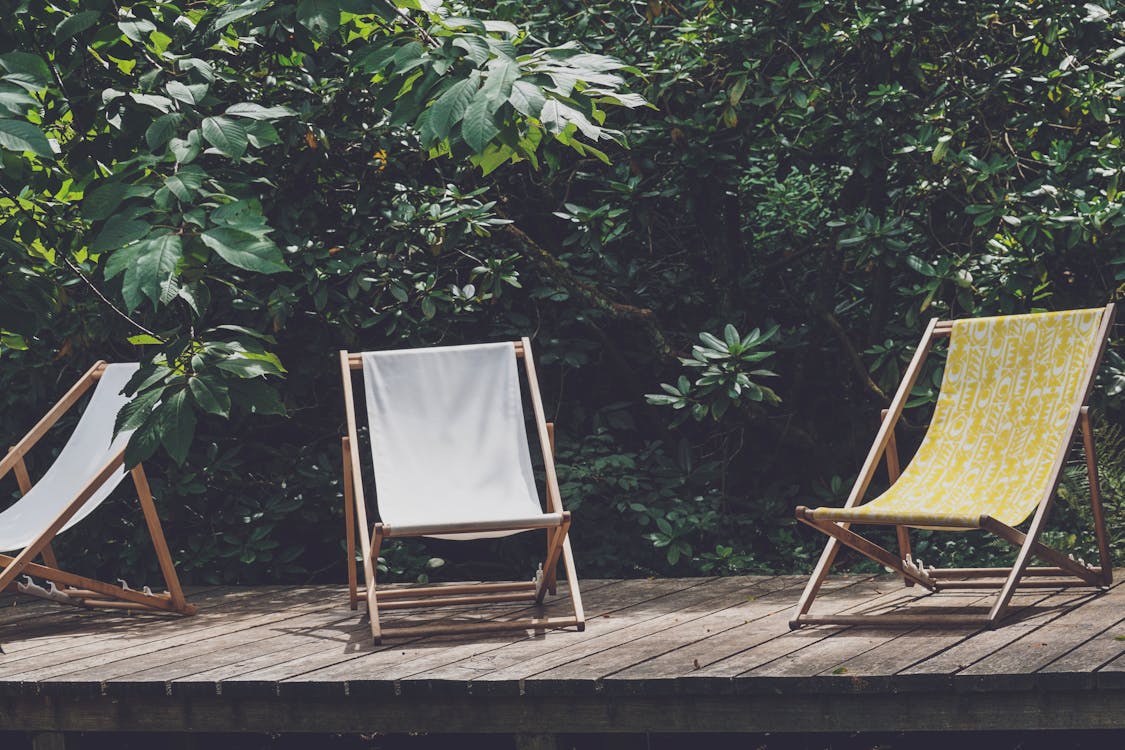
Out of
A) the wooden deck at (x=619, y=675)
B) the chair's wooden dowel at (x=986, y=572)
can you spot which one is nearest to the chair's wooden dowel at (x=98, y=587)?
the wooden deck at (x=619, y=675)

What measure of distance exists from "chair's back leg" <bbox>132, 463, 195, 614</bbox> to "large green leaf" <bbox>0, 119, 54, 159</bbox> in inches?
61.5

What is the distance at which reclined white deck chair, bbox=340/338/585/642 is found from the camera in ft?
12.9

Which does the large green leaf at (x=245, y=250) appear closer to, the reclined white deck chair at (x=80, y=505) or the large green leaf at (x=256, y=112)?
the large green leaf at (x=256, y=112)

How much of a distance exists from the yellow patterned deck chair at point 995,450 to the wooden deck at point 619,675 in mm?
126

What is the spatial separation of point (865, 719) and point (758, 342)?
202 centimetres

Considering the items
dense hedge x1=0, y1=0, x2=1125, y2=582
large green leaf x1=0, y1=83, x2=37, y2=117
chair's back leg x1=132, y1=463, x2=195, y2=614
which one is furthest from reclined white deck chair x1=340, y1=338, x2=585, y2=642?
→ large green leaf x1=0, y1=83, x2=37, y2=117

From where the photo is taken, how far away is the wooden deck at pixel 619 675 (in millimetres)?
2771

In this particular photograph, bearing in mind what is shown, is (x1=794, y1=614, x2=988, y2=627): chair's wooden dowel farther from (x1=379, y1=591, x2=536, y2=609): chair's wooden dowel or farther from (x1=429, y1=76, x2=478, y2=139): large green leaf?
(x1=429, y1=76, x2=478, y2=139): large green leaf

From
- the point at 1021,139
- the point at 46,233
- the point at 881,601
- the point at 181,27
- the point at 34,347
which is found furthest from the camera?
the point at 34,347

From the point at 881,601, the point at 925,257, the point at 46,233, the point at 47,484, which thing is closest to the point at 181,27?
the point at 46,233

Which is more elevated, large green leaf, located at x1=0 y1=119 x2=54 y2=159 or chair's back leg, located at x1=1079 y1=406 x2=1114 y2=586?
large green leaf, located at x1=0 y1=119 x2=54 y2=159

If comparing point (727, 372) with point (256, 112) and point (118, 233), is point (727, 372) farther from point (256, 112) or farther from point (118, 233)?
point (118, 233)

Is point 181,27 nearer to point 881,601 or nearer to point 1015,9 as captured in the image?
point 881,601

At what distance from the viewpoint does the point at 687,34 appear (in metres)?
5.15
